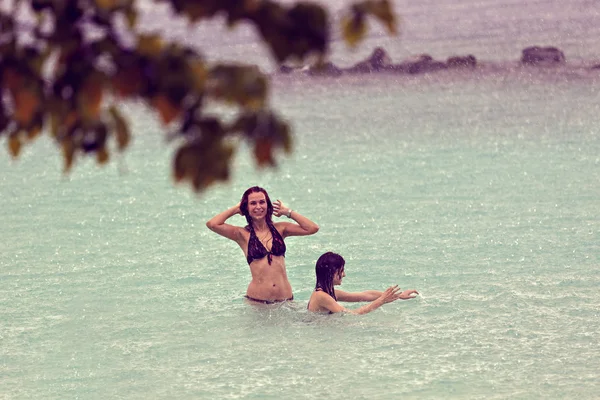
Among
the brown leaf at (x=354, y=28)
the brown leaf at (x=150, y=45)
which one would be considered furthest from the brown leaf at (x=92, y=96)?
the brown leaf at (x=354, y=28)

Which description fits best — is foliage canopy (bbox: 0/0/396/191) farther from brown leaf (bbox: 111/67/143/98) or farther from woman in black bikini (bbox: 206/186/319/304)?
woman in black bikini (bbox: 206/186/319/304)

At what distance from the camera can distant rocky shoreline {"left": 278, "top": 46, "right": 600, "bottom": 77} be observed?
3591 centimetres

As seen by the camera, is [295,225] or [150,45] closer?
[150,45]

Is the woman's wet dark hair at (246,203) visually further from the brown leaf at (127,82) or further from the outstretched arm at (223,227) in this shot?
the brown leaf at (127,82)

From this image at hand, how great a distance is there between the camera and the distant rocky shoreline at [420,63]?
118 ft

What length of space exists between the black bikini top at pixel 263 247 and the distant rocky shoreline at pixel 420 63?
23994mm

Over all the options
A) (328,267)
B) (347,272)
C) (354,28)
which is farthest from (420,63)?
(354,28)

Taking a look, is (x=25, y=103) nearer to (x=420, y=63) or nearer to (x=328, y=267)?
(x=328, y=267)

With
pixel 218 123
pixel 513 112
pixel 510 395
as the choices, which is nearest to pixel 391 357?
pixel 510 395

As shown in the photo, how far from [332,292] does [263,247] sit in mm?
743

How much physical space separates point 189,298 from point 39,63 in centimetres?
852

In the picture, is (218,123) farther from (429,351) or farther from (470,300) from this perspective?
(470,300)

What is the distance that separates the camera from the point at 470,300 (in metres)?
11.9

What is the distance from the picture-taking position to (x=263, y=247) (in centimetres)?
1117
